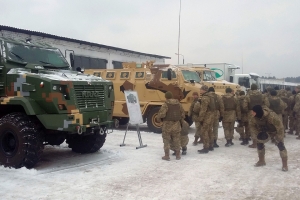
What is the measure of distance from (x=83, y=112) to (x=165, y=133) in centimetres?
196

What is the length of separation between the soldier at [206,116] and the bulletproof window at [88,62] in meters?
11.1

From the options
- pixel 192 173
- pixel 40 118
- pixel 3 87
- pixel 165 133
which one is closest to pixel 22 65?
pixel 3 87

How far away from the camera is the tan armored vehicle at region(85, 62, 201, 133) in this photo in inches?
451

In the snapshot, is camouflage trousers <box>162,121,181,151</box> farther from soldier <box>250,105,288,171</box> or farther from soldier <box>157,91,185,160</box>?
soldier <box>250,105,288,171</box>

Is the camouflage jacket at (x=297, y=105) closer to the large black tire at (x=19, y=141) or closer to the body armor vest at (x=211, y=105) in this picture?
the body armor vest at (x=211, y=105)

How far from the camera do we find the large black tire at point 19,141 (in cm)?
637

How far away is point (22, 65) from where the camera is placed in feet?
23.2

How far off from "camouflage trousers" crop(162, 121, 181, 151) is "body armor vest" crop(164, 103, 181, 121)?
10cm

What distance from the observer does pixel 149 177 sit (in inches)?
243

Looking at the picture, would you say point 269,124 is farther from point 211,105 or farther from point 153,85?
point 153,85

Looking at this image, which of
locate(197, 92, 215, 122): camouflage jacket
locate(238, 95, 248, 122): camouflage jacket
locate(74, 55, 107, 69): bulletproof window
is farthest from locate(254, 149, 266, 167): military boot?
locate(74, 55, 107, 69): bulletproof window

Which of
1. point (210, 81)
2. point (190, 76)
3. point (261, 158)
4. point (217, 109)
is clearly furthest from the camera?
point (210, 81)

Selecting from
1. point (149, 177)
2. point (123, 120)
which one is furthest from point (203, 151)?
point (123, 120)

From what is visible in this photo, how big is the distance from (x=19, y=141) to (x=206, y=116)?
14.4ft
